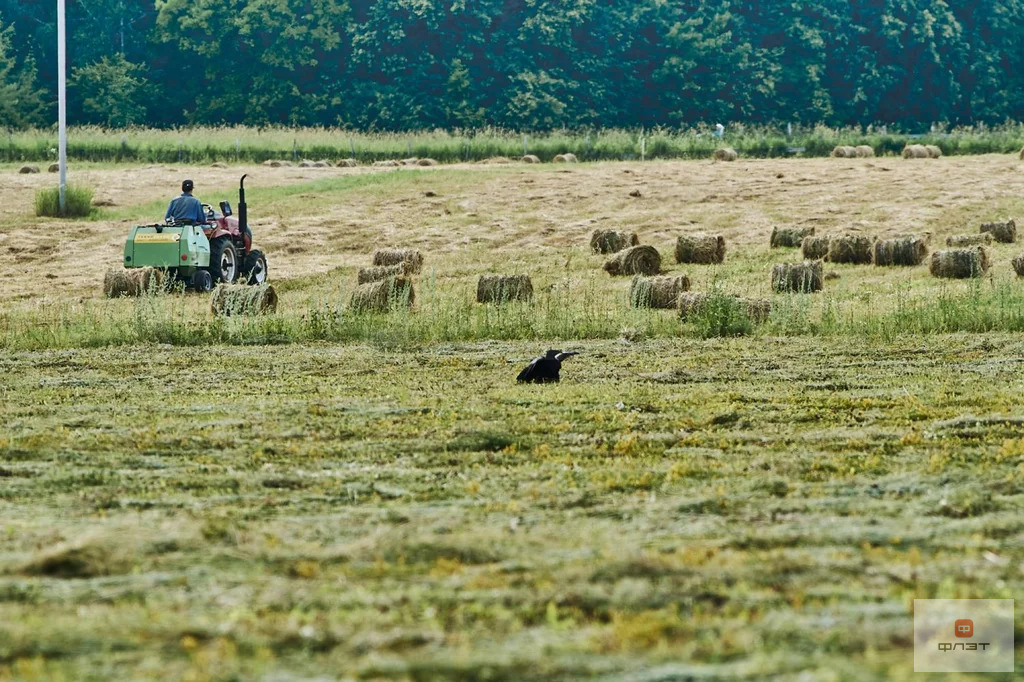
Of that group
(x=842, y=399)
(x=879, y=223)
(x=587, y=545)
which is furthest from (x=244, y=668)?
(x=879, y=223)

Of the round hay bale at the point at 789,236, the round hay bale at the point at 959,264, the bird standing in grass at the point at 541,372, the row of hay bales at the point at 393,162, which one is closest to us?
the bird standing in grass at the point at 541,372

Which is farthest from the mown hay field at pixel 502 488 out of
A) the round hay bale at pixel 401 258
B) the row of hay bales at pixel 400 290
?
the round hay bale at pixel 401 258

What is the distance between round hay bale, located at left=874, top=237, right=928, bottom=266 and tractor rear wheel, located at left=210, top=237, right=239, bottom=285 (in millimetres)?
8963

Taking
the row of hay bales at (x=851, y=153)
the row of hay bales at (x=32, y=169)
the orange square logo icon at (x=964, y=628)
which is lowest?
the orange square logo icon at (x=964, y=628)

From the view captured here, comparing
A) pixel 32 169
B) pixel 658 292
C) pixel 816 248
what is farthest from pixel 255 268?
pixel 32 169

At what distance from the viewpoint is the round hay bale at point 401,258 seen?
73.2 ft

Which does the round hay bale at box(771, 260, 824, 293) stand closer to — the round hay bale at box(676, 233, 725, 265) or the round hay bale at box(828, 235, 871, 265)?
the round hay bale at box(828, 235, 871, 265)

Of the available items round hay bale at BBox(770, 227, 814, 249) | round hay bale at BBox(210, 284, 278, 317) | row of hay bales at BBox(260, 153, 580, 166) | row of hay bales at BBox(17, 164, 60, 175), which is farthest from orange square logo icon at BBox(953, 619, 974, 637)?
row of hay bales at BBox(17, 164, 60, 175)

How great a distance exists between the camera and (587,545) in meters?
5.64

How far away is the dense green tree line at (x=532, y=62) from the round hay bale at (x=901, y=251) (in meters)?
42.7

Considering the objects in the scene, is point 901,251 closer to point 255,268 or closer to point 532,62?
point 255,268

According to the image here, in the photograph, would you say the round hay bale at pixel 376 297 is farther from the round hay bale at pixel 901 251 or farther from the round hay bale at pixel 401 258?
the round hay bale at pixel 901 251

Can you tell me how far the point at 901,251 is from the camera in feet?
68.5

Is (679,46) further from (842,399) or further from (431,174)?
(842,399)
